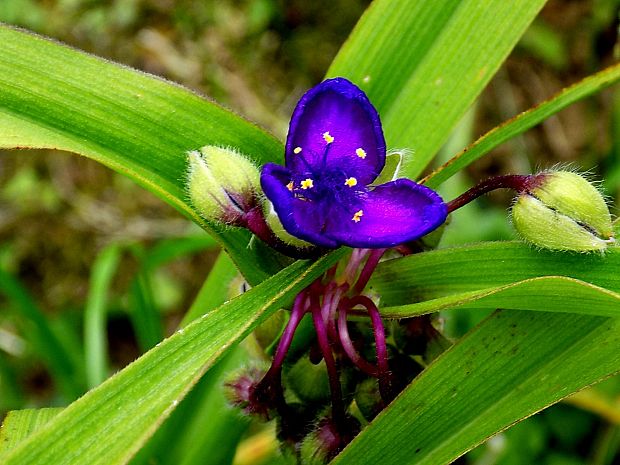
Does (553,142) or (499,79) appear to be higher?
(499,79)

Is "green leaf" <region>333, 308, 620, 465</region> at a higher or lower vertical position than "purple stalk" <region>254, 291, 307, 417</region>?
lower

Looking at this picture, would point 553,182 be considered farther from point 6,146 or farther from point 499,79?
point 499,79

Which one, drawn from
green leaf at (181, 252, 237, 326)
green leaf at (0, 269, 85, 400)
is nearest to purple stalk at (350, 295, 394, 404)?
green leaf at (181, 252, 237, 326)

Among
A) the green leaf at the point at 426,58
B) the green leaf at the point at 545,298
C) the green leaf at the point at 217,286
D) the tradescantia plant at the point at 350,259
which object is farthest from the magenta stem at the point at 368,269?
the green leaf at the point at 217,286

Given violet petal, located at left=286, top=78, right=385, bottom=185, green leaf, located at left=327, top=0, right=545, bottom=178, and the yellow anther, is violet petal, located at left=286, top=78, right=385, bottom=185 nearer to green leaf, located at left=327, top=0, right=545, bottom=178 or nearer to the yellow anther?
the yellow anther

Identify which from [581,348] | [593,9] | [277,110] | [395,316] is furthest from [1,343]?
[593,9]

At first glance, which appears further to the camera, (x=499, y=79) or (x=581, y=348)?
(x=499, y=79)

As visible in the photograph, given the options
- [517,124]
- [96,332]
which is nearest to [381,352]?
[517,124]
